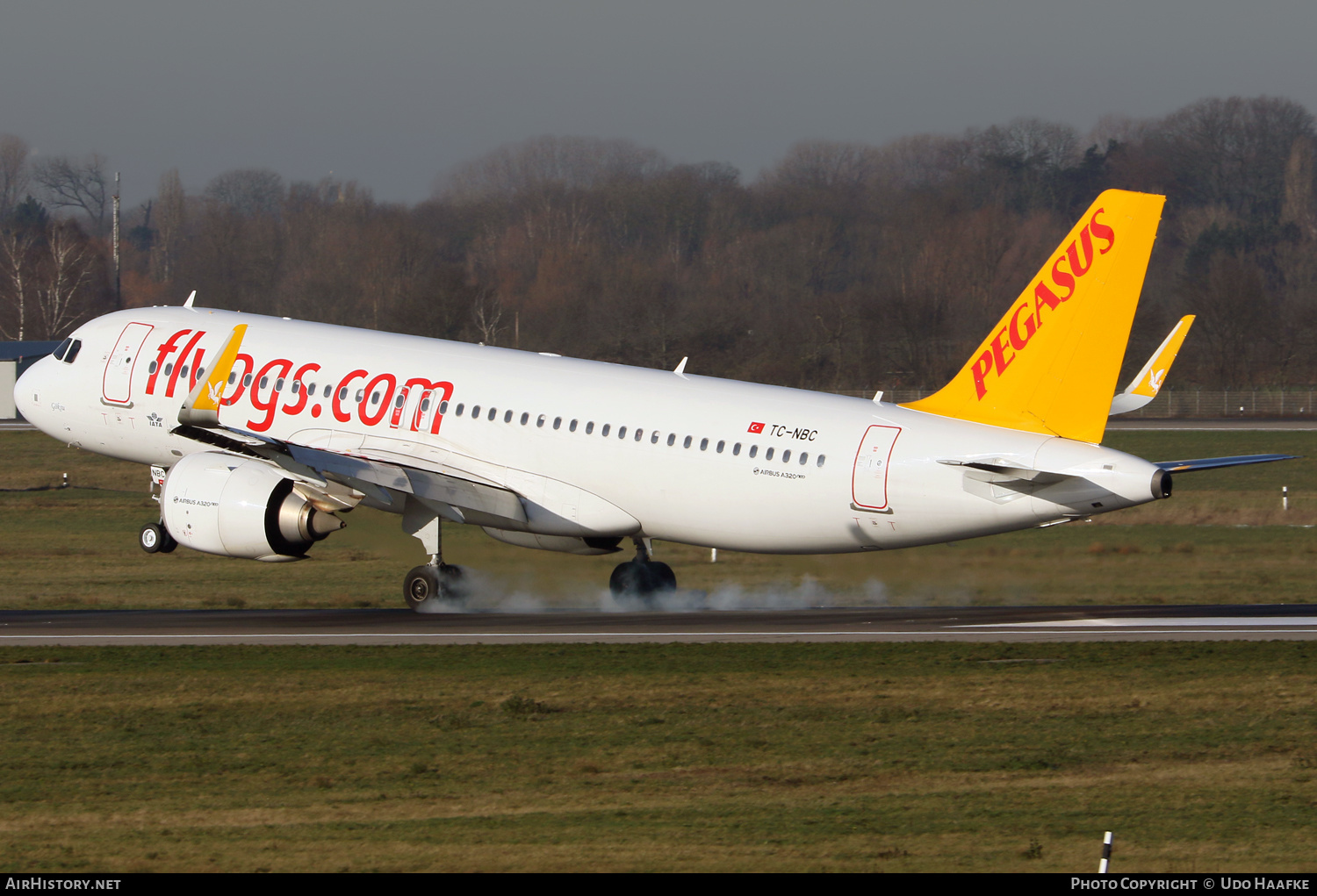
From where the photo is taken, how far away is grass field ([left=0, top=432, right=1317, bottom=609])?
113ft

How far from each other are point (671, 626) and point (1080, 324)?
29.0 feet

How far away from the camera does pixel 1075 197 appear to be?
181125 mm

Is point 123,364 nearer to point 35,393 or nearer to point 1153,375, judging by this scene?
Result: point 35,393

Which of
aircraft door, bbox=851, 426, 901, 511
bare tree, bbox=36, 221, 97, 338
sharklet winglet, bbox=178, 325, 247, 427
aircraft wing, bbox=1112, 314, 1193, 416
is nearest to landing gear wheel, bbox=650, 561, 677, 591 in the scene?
aircraft door, bbox=851, 426, 901, 511

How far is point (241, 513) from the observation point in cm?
3138

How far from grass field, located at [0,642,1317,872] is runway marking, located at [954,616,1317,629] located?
2845 millimetres

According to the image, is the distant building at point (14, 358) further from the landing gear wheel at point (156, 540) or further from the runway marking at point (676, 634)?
the runway marking at point (676, 634)

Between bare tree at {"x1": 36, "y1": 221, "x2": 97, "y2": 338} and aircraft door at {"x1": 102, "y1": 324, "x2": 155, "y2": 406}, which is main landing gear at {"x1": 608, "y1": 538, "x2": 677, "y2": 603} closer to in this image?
aircraft door at {"x1": 102, "y1": 324, "x2": 155, "y2": 406}

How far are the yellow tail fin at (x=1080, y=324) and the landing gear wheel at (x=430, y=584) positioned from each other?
11.4 m

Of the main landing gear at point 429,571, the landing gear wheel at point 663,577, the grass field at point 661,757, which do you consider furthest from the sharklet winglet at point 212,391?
the landing gear wheel at point 663,577

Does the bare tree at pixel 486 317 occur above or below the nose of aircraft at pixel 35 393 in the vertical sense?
above

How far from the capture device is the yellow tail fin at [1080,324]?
2772 cm
